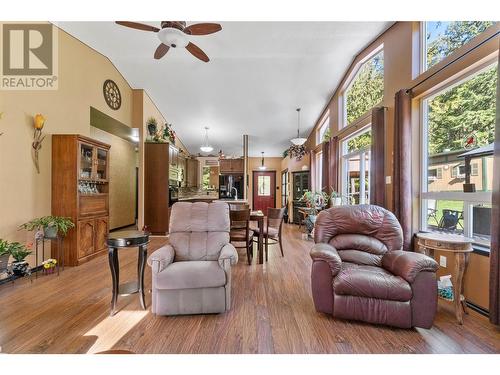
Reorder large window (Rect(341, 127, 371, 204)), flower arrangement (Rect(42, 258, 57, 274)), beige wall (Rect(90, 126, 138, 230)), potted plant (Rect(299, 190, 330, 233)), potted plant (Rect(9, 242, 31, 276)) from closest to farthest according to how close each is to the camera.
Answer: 1. potted plant (Rect(9, 242, 31, 276))
2. flower arrangement (Rect(42, 258, 57, 274))
3. large window (Rect(341, 127, 371, 204))
4. potted plant (Rect(299, 190, 330, 233))
5. beige wall (Rect(90, 126, 138, 230))

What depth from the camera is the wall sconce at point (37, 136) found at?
10.7 feet

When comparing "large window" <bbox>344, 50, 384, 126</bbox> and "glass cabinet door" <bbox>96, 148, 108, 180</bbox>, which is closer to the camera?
"large window" <bbox>344, 50, 384, 126</bbox>

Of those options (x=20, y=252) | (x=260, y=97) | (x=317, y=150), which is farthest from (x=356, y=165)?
(x=20, y=252)

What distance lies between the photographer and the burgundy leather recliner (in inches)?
77.2

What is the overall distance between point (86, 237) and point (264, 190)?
7.89 metres

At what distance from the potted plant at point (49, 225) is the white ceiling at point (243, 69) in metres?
2.98

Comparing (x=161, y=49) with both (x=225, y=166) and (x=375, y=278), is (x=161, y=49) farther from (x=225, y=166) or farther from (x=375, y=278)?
(x=225, y=166)

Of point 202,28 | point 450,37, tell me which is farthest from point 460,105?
point 202,28

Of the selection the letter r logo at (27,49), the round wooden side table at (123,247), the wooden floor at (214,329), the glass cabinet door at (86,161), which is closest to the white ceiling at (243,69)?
the letter r logo at (27,49)

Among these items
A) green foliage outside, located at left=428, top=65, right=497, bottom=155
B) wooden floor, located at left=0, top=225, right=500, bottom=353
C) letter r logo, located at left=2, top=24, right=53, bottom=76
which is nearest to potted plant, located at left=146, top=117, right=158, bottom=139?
letter r logo, located at left=2, top=24, right=53, bottom=76

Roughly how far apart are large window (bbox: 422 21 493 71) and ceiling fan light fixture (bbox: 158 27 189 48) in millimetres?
3116

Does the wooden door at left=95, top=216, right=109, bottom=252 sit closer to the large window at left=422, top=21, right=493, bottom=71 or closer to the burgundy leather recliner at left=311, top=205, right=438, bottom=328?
the burgundy leather recliner at left=311, top=205, right=438, bottom=328

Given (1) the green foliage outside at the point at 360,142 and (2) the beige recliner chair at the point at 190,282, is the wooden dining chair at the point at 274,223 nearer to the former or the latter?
(2) the beige recliner chair at the point at 190,282
